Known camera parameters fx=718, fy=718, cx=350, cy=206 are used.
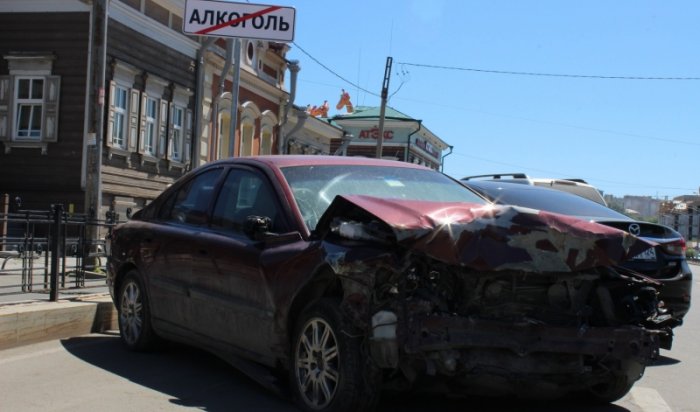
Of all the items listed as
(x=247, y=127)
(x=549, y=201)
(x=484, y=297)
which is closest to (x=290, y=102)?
(x=247, y=127)

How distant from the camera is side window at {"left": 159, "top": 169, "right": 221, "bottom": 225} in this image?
18.6 feet

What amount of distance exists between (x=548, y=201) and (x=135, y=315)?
14.0 ft

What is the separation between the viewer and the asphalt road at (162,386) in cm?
464

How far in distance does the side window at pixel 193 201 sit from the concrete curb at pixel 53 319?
1.40 metres

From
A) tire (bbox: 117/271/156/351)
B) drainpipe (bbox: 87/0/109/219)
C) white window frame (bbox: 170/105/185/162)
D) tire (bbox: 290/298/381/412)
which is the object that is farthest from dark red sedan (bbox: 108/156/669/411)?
white window frame (bbox: 170/105/185/162)

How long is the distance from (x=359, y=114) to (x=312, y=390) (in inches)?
1966

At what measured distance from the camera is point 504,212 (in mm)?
4121

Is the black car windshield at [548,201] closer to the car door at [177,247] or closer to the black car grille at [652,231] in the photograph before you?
the black car grille at [652,231]

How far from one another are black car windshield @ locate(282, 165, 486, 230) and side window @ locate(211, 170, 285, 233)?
0.62 ft

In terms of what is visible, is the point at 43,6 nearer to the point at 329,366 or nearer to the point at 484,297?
the point at 329,366

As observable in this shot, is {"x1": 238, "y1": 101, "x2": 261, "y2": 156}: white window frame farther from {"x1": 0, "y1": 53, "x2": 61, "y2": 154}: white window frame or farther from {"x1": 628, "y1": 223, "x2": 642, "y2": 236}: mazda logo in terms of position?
→ {"x1": 628, "y1": 223, "x2": 642, "y2": 236}: mazda logo

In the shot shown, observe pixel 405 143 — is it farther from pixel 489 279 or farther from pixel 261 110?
pixel 489 279

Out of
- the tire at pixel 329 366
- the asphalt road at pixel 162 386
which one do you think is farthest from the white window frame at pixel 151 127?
the tire at pixel 329 366

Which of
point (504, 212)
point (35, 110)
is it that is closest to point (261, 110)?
point (35, 110)
